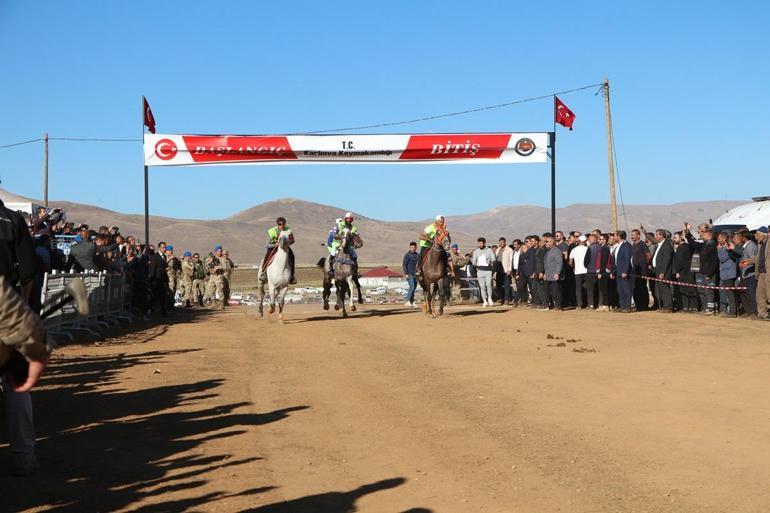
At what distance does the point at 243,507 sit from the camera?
704cm

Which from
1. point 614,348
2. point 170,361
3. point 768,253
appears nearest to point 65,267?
point 170,361

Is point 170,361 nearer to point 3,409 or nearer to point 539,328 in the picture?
point 3,409

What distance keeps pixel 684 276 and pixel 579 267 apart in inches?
150

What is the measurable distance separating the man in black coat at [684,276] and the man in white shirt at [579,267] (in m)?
3.06

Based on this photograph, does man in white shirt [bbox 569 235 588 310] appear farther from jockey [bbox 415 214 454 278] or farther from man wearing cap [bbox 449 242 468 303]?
man wearing cap [bbox 449 242 468 303]

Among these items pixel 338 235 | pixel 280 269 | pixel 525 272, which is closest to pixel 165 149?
pixel 338 235

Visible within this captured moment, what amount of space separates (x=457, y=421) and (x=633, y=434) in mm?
1803

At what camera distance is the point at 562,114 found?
34.1 m

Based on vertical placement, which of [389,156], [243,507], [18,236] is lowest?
[243,507]

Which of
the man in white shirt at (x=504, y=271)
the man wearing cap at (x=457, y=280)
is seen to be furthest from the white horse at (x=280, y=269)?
the man wearing cap at (x=457, y=280)

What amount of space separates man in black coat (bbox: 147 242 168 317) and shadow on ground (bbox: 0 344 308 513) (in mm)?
13541

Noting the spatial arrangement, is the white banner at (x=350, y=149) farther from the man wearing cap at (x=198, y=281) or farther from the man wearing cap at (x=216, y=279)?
the man wearing cap at (x=198, y=281)

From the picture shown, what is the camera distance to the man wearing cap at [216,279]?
34.4 m

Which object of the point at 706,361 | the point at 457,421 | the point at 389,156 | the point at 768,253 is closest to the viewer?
the point at 457,421
